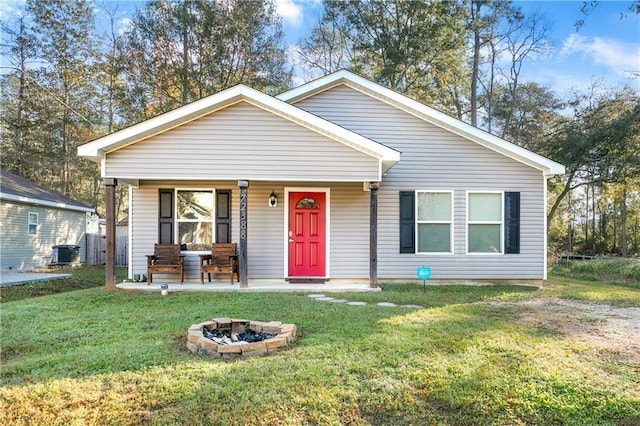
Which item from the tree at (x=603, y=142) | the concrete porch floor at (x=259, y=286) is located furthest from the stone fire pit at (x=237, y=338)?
the tree at (x=603, y=142)

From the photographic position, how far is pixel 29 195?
14.4 m

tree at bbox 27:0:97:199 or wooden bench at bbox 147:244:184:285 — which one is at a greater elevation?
tree at bbox 27:0:97:199

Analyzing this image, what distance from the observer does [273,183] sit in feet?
30.3

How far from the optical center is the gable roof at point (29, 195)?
529 inches

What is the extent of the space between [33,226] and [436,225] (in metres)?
14.7

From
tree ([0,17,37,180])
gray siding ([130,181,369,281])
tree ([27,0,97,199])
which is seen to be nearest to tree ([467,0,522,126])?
gray siding ([130,181,369,281])

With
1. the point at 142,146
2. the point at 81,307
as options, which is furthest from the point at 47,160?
the point at 81,307

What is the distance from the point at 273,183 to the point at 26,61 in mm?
17003

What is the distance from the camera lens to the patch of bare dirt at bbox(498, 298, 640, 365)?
4441mm

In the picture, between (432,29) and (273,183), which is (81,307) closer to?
(273,183)

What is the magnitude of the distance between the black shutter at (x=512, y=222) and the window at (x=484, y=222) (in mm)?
124

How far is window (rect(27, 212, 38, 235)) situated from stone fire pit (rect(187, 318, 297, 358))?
1374 centimetres

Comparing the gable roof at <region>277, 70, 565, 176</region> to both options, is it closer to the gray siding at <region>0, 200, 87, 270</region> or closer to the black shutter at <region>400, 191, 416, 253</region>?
the black shutter at <region>400, 191, 416, 253</region>

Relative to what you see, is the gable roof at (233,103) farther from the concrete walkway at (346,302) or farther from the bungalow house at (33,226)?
the bungalow house at (33,226)
